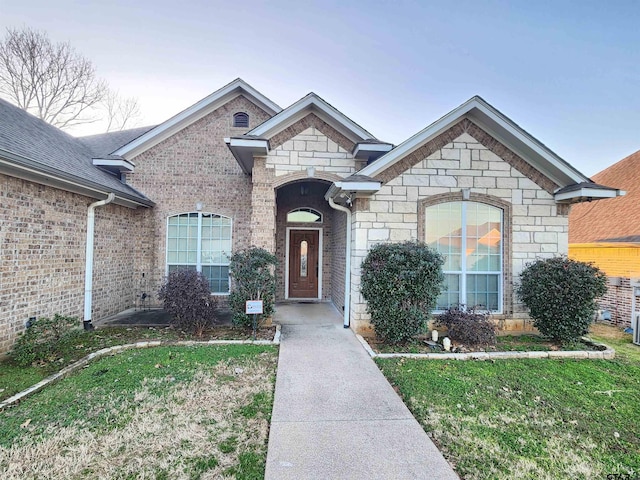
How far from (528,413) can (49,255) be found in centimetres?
803

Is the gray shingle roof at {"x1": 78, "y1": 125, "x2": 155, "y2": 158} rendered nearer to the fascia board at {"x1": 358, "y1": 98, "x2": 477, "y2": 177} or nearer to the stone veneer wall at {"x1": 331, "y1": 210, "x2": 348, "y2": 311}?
the stone veneer wall at {"x1": 331, "y1": 210, "x2": 348, "y2": 311}

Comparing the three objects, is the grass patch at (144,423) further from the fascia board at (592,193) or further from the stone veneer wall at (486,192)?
the fascia board at (592,193)

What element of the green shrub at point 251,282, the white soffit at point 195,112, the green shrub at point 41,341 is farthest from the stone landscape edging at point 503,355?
the white soffit at point 195,112

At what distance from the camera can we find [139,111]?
2047 cm

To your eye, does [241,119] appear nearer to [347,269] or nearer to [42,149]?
[42,149]

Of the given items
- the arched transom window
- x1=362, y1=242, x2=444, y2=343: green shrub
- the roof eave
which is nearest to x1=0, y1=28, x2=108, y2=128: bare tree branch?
the arched transom window

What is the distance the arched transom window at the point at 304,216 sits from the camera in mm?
10508

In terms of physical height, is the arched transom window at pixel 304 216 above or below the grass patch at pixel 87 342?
above

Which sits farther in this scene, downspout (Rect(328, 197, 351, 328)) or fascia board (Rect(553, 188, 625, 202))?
downspout (Rect(328, 197, 351, 328))

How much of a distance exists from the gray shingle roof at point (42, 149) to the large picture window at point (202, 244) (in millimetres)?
1191

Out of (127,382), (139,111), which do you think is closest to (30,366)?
(127,382)

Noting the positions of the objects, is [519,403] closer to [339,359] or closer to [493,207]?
[339,359]

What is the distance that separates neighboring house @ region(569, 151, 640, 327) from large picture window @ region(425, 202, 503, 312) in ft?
11.1

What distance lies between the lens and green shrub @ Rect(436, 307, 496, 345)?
600 cm
